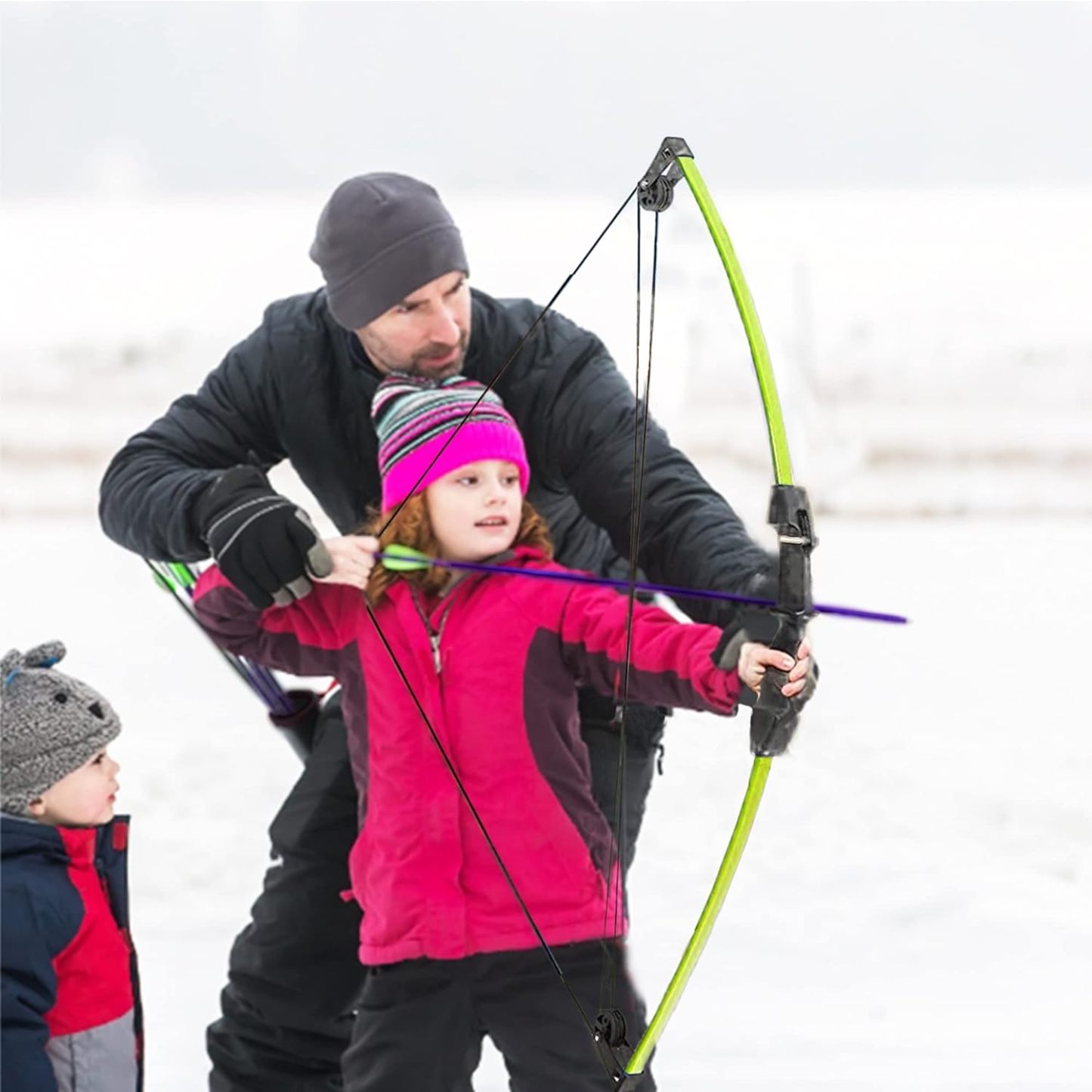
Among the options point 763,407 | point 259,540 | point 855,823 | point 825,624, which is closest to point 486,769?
point 259,540

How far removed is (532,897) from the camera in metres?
1.27

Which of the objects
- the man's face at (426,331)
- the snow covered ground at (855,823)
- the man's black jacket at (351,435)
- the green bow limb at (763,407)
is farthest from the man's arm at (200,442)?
the green bow limb at (763,407)

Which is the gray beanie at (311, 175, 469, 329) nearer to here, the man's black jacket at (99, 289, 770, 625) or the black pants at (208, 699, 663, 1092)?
the man's black jacket at (99, 289, 770, 625)

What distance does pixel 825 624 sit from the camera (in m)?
1.66

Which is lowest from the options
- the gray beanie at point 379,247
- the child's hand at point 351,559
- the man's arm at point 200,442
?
the child's hand at point 351,559

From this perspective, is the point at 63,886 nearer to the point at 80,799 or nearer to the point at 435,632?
the point at 80,799

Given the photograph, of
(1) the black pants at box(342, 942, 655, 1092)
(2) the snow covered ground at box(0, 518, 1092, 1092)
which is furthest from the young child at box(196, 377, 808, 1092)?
(2) the snow covered ground at box(0, 518, 1092, 1092)

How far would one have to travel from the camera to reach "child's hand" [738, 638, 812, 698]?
1.10 meters

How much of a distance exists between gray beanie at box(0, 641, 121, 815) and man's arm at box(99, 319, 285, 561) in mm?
137

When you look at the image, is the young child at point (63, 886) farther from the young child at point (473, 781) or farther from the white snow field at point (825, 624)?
the white snow field at point (825, 624)

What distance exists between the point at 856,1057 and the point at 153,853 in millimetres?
801

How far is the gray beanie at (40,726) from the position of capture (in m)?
1.20

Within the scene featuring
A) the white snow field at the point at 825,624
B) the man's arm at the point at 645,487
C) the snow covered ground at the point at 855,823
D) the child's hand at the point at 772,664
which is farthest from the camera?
the snow covered ground at the point at 855,823

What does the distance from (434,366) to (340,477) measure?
130 millimetres
